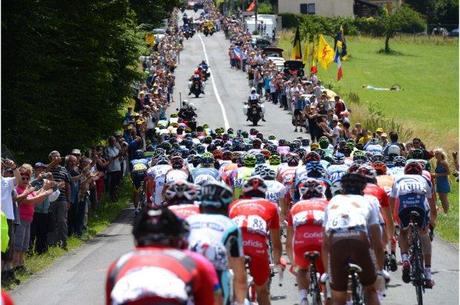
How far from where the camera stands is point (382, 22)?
132375mm

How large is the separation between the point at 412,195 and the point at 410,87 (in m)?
76.6

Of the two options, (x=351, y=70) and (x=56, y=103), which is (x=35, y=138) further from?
(x=351, y=70)

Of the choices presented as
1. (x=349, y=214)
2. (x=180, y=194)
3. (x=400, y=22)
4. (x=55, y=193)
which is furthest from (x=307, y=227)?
(x=400, y=22)

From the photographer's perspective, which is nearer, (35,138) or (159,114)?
(35,138)

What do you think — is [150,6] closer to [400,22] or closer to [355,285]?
[355,285]

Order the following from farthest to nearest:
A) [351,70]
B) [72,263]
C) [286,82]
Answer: [351,70], [286,82], [72,263]

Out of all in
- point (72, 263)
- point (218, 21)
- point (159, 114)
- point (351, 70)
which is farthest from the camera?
point (218, 21)

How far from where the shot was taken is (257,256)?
12438 millimetres

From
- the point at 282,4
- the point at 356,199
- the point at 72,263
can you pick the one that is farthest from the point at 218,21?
the point at 356,199

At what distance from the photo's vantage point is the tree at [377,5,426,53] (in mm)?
128125

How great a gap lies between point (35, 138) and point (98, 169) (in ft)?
5.96

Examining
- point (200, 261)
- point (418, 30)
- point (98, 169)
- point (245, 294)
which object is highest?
point (200, 261)

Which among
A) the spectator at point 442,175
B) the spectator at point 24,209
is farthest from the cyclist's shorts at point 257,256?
the spectator at point 442,175

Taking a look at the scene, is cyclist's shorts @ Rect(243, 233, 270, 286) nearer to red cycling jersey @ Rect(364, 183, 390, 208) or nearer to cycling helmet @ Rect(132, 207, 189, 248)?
red cycling jersey @ Rect(364, 183, 390, 208)
